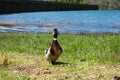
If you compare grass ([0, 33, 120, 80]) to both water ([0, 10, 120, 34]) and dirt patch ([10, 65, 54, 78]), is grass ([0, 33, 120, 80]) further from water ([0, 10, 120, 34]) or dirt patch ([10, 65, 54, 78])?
water ([0, 10, 120, 34])

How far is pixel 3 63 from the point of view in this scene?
16.7m

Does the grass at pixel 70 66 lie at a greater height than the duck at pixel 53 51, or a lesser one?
lesser

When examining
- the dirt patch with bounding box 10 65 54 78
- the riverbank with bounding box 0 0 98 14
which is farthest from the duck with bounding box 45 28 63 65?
the riverbank with bounding box 0 0 98 14

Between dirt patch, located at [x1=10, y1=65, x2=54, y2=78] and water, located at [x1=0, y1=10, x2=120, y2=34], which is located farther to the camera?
water, located at [x1=0, y1=10, x2=120, y2=34]

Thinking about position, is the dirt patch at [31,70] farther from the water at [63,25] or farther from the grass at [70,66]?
the water at [63,25]

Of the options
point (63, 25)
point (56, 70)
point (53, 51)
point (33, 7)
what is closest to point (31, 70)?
point (56, 70)

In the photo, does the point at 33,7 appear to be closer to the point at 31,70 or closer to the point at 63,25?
the point at 63,25

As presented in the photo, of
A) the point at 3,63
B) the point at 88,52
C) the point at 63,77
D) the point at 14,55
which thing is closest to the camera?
the point at 63,77

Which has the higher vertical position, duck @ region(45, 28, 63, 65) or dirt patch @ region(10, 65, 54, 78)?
duck @ region(45, 28, 63, 65)

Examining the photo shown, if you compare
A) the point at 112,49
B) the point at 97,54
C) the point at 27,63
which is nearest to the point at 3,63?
the point at 27,63

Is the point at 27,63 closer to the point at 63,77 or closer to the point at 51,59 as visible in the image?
the point at 51,59

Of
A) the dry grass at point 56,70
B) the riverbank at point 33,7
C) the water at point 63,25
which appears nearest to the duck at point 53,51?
the dry grass at point 56,70

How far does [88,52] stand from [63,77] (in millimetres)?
8285

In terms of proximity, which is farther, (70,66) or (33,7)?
(33,7)
